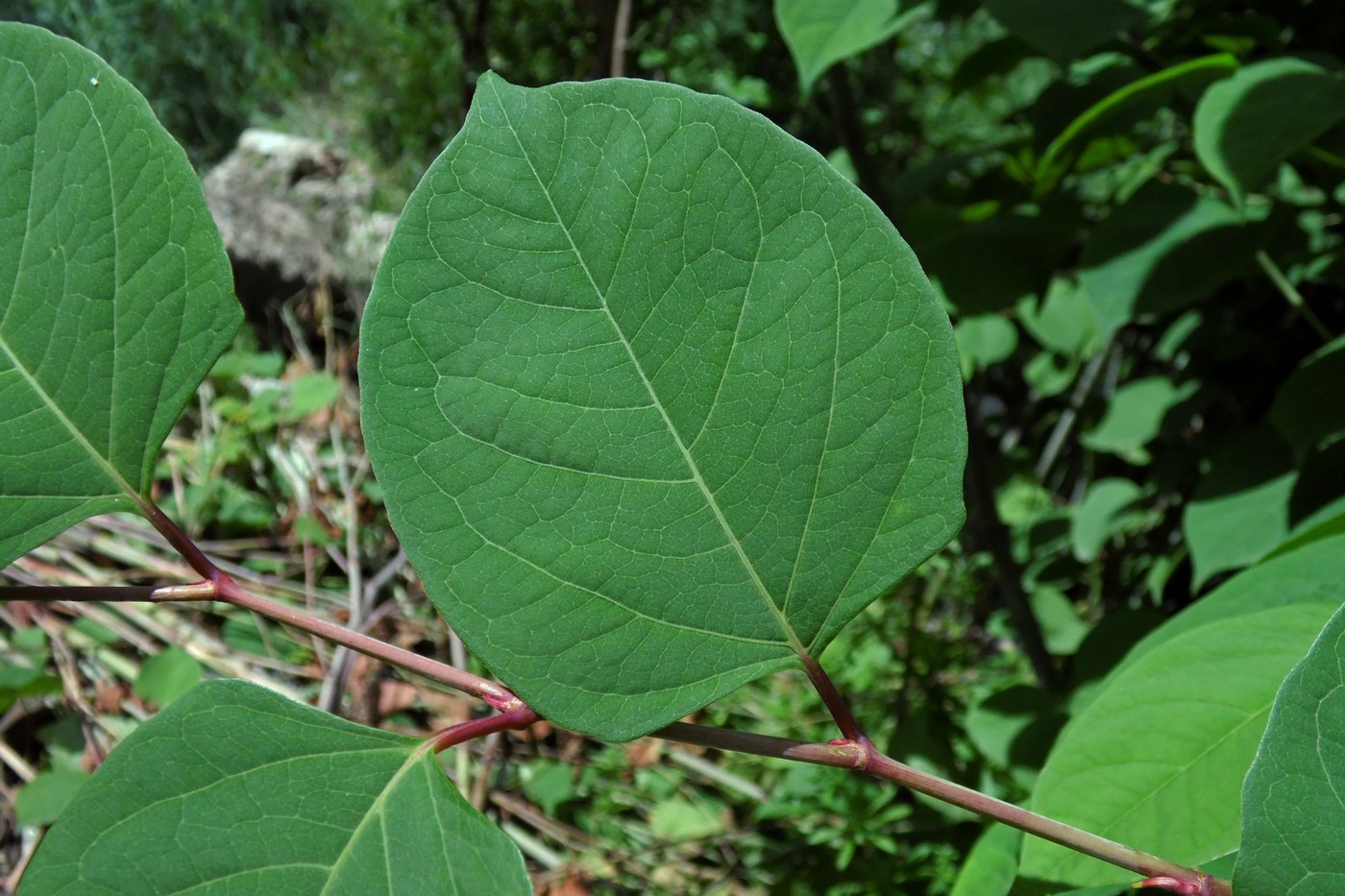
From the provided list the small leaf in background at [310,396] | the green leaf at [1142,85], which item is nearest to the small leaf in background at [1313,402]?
the green leaf at [1142,85]

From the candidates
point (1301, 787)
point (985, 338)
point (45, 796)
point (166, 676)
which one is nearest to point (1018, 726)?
point (985, 338)

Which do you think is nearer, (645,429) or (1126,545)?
(645,429)

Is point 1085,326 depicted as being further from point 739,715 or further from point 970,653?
point 739,715

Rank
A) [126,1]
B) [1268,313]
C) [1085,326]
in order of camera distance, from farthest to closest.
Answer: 1. [126,1]
2. [1085,326]
3. [1268,313]

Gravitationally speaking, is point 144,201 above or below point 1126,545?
above

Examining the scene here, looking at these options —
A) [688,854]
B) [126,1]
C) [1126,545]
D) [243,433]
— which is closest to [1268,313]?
[1126,545]

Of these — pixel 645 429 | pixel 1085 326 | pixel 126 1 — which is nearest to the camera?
pixel 645 429

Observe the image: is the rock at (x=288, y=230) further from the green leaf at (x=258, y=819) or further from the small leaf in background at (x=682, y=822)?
the green leaf at (x=258, y=819)

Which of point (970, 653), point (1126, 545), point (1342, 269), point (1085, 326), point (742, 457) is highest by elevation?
point (742, 457)

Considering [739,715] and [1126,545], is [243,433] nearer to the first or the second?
[739,715]
